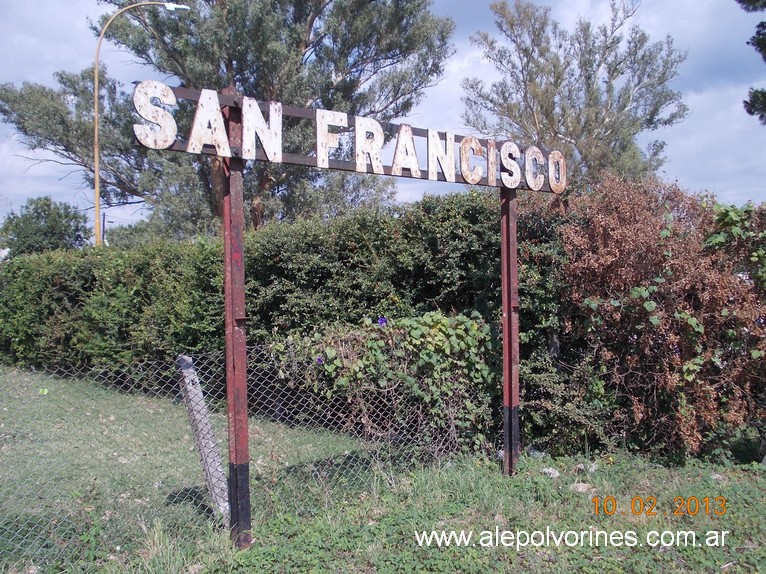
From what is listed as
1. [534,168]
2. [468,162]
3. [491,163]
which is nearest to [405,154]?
[468,162]

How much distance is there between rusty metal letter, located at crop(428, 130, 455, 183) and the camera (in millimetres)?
4273

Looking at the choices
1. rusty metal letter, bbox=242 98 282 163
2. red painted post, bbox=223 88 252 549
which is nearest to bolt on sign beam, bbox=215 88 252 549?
red painted post, bbox=223 88 252 549

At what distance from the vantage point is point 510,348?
4.50 meters

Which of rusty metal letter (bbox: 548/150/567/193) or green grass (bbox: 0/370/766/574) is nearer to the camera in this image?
green grass (bbox: 0/370/766/574)

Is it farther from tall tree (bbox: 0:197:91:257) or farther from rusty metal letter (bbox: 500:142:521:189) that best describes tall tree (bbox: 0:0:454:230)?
rusty metal letter (bbox: 500:142:521:189)

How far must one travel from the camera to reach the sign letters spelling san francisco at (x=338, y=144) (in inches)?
125

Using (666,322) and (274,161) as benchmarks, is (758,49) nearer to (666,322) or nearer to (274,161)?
(666,322)

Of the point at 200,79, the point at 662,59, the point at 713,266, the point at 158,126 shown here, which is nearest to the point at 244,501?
the point at 158,126

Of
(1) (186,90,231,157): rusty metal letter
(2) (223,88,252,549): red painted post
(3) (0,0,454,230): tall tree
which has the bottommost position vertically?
(2) (223,88,252,549): red painted post

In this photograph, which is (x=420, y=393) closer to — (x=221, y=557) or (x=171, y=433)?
(x=221, y=557)

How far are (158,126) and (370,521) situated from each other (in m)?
2.64

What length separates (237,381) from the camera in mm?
3332

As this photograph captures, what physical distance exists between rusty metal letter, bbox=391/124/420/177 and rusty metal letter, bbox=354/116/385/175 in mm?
114

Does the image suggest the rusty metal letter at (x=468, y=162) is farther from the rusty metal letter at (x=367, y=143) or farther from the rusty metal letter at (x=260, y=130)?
the rusty metal letter at (x=260, y=130)
